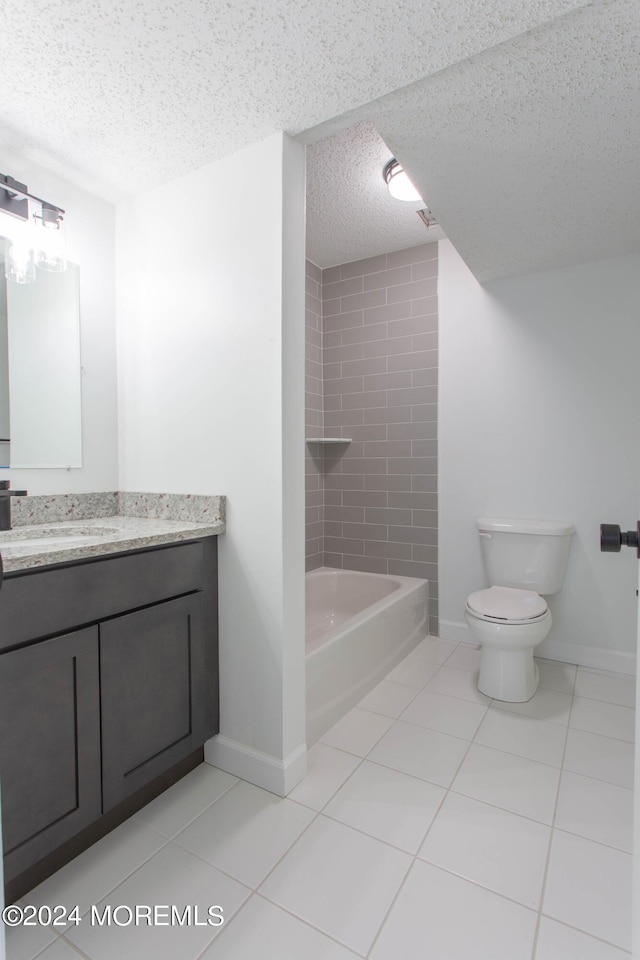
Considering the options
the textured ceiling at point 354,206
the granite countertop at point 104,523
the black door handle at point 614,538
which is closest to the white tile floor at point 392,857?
the granite countertop at point 104,523

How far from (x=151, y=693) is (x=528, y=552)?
76.3 inches

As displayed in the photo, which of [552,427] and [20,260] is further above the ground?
[20,260]

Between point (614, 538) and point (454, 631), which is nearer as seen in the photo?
point (614, 538)

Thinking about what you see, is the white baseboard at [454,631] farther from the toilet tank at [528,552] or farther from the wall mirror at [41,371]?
the wall mirror at [41,371]

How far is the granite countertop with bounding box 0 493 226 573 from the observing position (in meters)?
1.33

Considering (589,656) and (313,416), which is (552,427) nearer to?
(589,656)

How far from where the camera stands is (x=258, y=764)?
163 centimetres

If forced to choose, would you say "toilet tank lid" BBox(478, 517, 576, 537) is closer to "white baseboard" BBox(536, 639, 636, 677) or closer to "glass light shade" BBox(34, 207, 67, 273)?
"white baseboard" BBox(536, 639, 636, 677)

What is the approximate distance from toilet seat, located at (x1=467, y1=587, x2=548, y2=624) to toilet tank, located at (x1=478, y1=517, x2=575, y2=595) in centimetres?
8

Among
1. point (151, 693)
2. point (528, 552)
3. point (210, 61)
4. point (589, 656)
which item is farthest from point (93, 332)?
point (589, 656)

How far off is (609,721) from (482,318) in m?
2.13

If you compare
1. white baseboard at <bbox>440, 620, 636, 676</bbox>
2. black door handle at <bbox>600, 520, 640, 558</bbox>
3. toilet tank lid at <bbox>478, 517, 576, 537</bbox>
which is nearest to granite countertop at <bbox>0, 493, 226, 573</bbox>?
black door handle at <bbox>600, 520, 640, 558</bbox>

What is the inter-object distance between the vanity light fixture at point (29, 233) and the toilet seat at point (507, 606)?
228cm

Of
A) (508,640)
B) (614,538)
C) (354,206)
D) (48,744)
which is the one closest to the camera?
(614,538)
